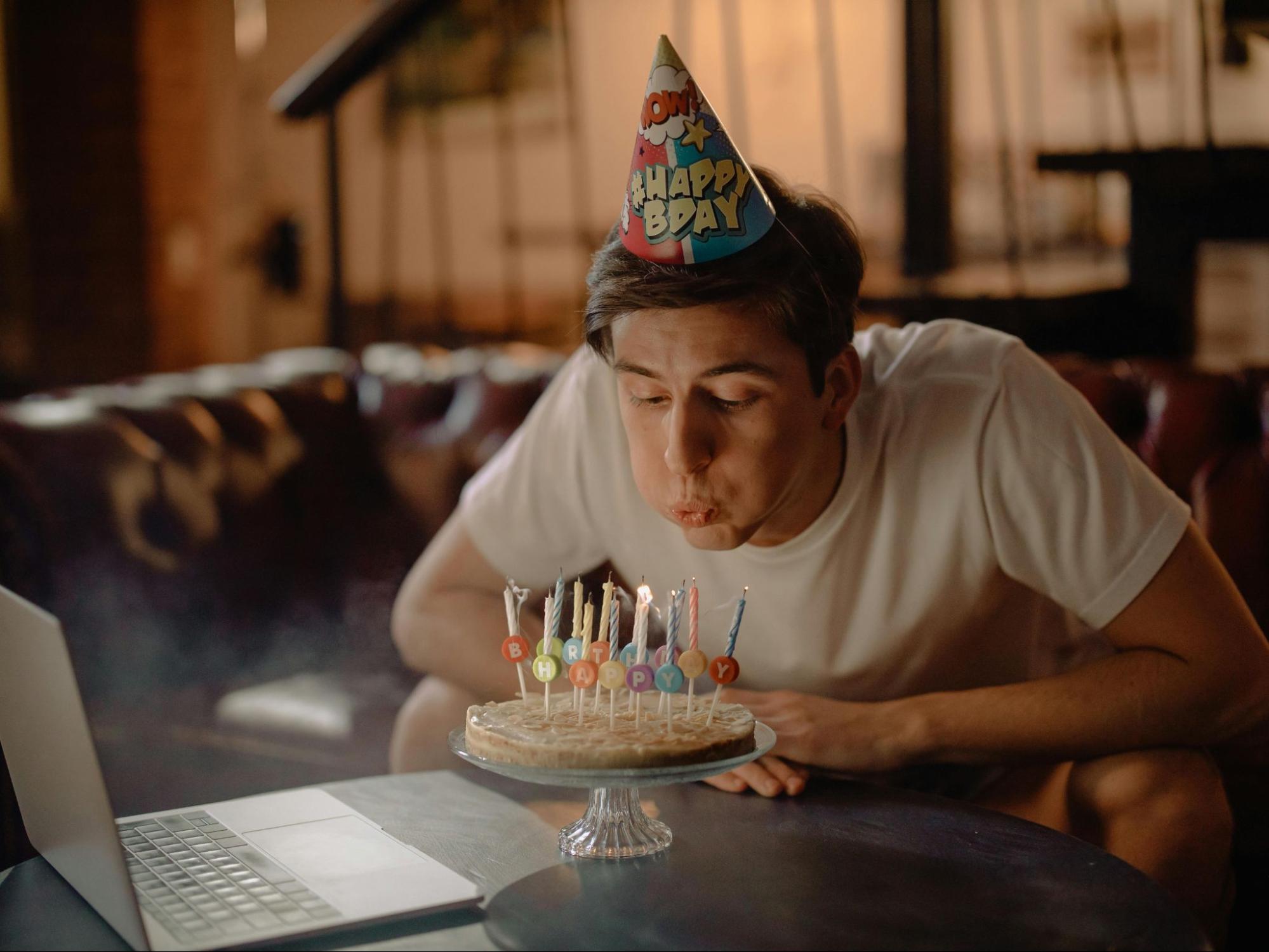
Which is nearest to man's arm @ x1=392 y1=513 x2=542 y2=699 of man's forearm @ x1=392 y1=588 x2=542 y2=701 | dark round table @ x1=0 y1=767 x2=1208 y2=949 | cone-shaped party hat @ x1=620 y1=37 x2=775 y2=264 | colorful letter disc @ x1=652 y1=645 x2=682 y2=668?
man's forearm @ x1=392 y1=588 x2=542 y2=701

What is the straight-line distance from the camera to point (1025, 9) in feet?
10.5

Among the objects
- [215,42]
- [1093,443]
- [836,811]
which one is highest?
[215,42]

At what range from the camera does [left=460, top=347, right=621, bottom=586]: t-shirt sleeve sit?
1.57m

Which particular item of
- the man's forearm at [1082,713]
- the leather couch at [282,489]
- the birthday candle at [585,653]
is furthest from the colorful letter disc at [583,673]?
the leather couch at [282,489]

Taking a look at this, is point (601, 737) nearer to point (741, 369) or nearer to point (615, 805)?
point (615, 805)

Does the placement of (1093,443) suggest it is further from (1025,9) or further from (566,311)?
(566,311)

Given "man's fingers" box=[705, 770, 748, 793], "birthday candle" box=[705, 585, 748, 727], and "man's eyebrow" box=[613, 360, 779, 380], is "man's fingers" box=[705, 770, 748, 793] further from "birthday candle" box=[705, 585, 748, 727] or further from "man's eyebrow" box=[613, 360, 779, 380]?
"man's eyebrow" box=[613, 360, 779, 380]

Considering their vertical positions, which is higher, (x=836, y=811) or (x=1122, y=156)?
(x=1122, y=156)

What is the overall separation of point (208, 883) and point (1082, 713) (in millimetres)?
811

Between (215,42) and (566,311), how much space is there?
158 centimetres

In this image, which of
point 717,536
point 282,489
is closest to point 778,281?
point 717,536

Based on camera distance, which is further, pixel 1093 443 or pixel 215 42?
pixel 215 42

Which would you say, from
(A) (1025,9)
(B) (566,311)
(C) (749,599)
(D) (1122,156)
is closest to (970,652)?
(C) (749,599)

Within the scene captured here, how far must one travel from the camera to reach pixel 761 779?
1233 mm
